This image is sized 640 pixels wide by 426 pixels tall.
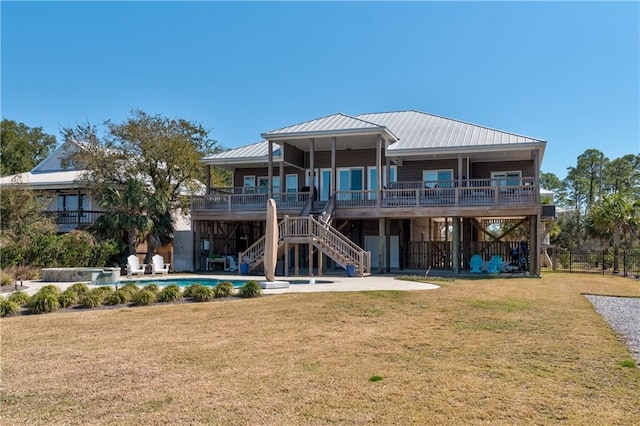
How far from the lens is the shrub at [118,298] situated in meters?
13.1

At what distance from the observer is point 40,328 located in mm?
10156

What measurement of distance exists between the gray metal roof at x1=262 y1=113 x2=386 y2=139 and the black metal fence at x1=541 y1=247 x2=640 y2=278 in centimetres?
1362

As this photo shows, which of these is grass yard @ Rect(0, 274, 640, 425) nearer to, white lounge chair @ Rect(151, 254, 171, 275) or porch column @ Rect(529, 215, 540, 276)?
porch column @ Rect(529, 215, 540, 276)

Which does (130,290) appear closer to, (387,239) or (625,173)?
(387,239)

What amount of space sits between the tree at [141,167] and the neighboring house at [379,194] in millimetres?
2269

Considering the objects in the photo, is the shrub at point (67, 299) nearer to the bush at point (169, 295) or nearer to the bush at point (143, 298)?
the bush at point (143, 298)

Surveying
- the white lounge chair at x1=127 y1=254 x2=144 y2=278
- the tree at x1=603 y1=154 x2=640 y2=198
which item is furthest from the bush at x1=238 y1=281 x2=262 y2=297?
the tree at x1=603 y1=154 x2=640 y2=198

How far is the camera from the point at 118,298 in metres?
13.2

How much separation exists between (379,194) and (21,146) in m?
44.8

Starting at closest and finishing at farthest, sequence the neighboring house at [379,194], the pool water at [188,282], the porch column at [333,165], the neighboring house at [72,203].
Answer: the pool water at [188,282]
the neighboring house at [379,194]
the porch column at [333,165]
the neighboring house at [72,203]

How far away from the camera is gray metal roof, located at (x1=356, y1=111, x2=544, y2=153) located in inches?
945

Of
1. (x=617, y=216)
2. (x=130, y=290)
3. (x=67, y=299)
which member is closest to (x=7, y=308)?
(x=67, y=299)

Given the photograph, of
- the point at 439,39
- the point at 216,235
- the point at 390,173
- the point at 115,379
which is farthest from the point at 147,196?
the point at 115,379

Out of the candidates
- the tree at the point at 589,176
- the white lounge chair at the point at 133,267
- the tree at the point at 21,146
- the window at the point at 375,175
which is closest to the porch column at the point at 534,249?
the window at the point at 375,175
